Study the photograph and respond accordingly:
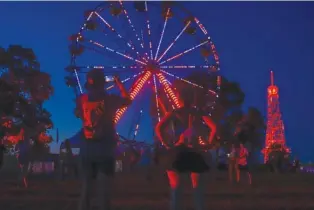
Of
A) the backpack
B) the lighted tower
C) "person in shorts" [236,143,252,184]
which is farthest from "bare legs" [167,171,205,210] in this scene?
the lighted tower

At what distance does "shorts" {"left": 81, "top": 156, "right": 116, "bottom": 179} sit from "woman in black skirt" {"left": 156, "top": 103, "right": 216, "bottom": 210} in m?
0.70

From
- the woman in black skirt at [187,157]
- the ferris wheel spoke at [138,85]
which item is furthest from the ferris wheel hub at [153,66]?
the woman in black skirt at [187,157]

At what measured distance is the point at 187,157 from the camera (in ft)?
21.5

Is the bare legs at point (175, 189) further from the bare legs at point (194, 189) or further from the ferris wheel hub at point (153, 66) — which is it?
the ferris wheel hub at point (153, 66)

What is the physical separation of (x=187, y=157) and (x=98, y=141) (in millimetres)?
1006

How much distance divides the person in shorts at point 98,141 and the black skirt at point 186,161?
0.67 metres

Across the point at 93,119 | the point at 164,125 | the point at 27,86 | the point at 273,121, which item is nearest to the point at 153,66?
the point at 27,86

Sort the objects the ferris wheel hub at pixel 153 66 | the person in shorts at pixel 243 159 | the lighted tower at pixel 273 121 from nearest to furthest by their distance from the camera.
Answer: the person in shorts at pixel 243 159
the ferris wheel hub at pixel 153 66
the lighted tower at pixel 273 121

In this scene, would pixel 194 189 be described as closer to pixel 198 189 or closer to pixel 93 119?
pixel 198 189

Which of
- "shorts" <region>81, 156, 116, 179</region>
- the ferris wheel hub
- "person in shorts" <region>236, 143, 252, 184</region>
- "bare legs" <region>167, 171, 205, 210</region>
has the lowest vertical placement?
"bare legs" <region>167, 171, 205, 210</region>

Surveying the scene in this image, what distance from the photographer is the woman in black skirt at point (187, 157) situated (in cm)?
659

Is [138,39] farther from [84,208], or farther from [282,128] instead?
[282,128]

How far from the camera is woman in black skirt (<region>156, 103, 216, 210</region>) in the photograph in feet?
21.6

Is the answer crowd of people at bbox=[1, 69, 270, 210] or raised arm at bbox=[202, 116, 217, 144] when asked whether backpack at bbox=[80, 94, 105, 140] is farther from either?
raised arm at bbox=[202, 116, 217, 144]
